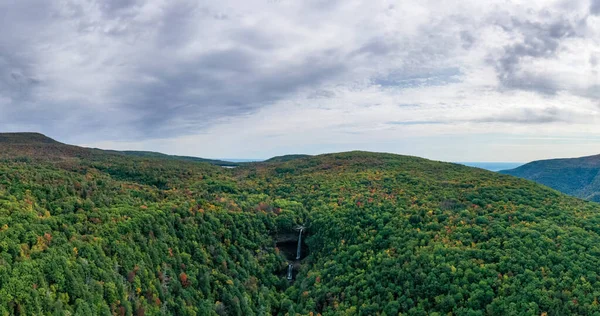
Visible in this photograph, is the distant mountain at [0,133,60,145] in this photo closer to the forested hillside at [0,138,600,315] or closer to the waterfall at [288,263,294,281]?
the forested hillside at [0,138,600,315]

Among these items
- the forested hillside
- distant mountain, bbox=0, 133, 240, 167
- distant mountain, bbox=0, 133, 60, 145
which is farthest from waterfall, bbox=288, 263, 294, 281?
distant mountain, bbox=0, 133, 60, 145

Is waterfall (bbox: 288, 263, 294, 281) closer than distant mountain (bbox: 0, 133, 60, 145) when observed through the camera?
Yes

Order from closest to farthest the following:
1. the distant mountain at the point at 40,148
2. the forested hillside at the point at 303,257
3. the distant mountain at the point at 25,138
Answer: the forested hillside at the point at 303,257 < the distant mountain at the point at 40,148 < the distant mountain at the point at 25,138

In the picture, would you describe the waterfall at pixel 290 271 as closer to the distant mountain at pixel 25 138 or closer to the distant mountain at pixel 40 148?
the distant mountain at pixel 40 148

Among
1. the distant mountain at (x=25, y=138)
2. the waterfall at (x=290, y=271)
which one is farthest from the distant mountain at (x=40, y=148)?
the waterfall at (x=290, y=271)

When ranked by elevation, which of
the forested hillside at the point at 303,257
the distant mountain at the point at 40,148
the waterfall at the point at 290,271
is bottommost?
the waterfall at the point at 290,271

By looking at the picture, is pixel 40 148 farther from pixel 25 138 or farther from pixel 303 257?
pixel 303 257

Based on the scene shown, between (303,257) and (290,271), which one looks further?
(303,257)

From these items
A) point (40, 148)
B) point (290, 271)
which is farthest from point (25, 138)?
point (290, 271)
